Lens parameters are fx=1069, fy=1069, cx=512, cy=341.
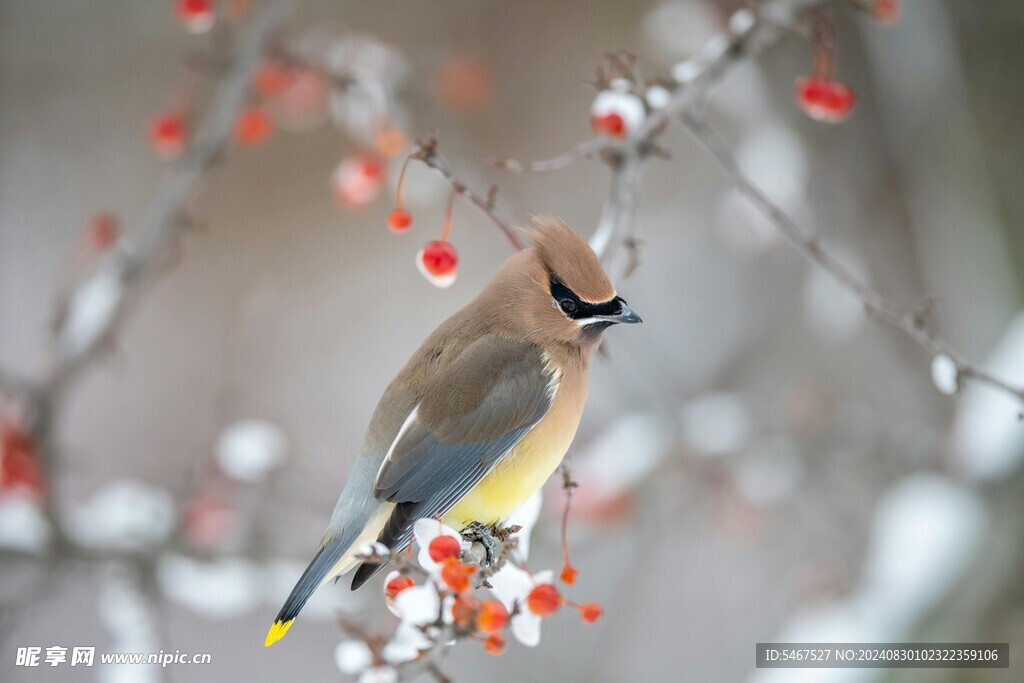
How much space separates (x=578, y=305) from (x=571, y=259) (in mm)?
114

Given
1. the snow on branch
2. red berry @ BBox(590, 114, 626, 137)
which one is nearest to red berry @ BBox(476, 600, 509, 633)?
the snow on branch

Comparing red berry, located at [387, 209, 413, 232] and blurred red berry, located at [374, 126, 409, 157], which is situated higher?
blurred red berry, located at [374, 126, 409, 157]

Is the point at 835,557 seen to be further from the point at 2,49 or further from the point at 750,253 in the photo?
the point at 2,49

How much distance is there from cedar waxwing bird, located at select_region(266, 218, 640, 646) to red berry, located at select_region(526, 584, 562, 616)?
40 cm

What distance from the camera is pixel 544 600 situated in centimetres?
174

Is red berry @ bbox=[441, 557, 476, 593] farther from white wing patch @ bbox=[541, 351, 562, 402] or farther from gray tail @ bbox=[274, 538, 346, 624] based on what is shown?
white wing patch @ bbox=[541, 351, 562, 402]

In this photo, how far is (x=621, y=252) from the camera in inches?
90.4

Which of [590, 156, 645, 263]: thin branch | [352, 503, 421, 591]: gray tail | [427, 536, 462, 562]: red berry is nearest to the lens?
[427, 536, 462, 562]: red berry

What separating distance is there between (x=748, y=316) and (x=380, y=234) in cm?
165

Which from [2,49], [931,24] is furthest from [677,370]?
[2,49]

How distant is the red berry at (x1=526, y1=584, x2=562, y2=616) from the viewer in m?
1.73

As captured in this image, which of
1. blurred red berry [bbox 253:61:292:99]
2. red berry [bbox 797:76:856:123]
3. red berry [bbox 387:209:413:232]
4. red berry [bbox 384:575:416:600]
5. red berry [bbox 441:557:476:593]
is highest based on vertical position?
blurred red berry [bbox 253:61:292:99]

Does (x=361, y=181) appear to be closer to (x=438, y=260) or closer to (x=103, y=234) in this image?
(x=103, y=234)

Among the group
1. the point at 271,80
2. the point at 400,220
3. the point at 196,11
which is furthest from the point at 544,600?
the point at 271,80
